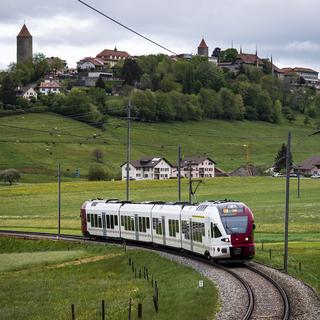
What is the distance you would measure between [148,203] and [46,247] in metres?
13.8

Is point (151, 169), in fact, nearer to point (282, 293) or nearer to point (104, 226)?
point (104, 226)

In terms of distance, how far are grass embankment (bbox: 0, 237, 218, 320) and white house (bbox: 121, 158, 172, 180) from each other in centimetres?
12322

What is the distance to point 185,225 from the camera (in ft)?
149

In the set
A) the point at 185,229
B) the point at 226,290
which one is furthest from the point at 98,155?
the point at 226,290

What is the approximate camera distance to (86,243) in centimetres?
6059

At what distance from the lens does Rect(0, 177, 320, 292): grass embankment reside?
51.7 m

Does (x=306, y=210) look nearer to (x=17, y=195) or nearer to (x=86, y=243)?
(x=86, y=243)

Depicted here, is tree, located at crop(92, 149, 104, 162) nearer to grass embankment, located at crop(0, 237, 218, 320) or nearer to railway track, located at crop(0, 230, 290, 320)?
grass embankment, located at crop(0, 237, 218, 320)

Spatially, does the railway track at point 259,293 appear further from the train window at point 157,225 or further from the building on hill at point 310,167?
the building on hill at point 310,167

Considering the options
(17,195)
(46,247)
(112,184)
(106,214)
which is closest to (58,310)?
(106,214)

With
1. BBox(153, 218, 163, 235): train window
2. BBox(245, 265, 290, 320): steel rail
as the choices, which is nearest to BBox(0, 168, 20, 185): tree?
BBox(153, 218, 163, 235): train window

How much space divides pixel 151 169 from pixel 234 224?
146 meters

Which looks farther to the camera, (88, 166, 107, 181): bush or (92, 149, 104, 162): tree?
(92, 149, 104, 162): tree

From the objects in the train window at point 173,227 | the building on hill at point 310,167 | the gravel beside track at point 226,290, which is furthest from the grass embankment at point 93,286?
the building on hill at point 310,167
